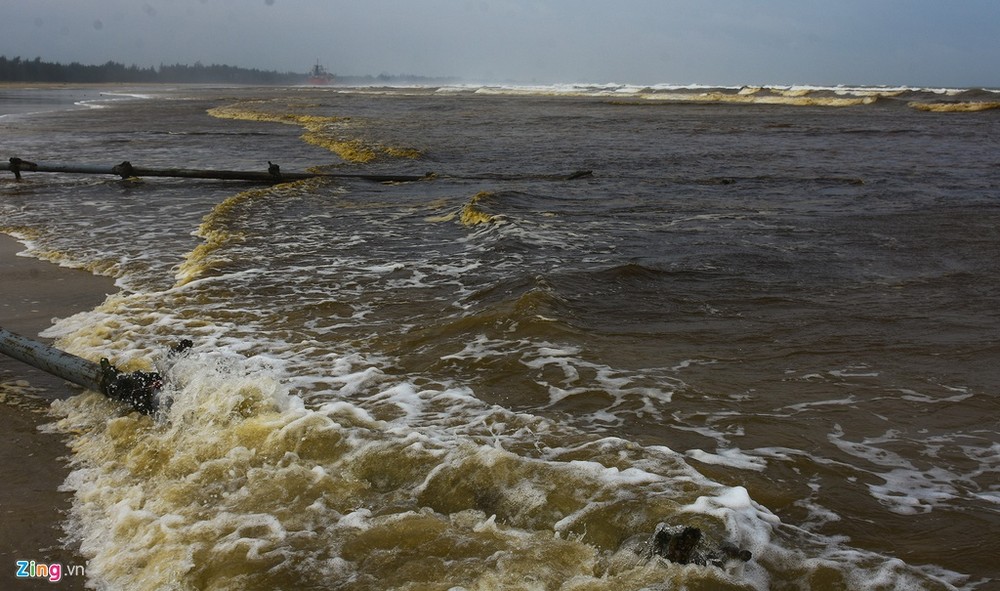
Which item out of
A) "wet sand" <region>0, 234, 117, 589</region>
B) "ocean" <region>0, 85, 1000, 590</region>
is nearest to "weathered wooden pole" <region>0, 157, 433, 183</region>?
"ocean" <region>0, 85, 1000, 590</region>

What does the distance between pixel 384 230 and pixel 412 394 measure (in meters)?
6.32

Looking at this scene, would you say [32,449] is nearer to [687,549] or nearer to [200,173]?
[687,549]

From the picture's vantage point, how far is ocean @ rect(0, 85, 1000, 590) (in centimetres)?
332

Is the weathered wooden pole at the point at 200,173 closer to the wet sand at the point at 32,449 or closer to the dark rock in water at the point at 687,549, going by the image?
the wet sand at the point at 32,449

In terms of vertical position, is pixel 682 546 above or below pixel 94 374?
below

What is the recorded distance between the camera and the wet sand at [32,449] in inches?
133

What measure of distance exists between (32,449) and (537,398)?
3135mm

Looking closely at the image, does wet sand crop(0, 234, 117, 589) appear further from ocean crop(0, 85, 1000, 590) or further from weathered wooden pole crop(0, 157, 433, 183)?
weathered wooden pole crop(0, 157, 433, 183)

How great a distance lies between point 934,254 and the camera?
9133 mm

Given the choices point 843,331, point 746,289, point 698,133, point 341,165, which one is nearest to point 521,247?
point 746,289

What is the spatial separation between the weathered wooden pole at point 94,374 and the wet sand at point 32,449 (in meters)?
0.30

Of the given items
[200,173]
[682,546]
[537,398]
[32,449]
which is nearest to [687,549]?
[682,546]

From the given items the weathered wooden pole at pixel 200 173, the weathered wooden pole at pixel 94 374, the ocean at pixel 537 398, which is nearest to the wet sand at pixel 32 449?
the ocean at pixel 537 398

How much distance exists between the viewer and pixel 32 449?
4.36 meters
